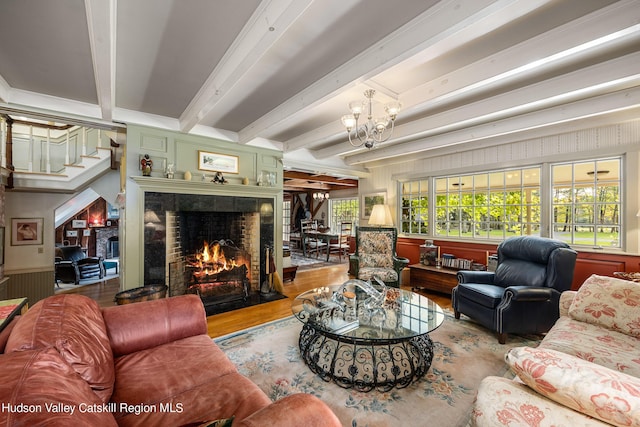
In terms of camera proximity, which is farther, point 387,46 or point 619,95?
point 619,95

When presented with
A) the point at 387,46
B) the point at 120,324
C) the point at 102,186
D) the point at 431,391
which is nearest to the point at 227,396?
the point at 120,324

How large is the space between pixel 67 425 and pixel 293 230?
10.2 metres

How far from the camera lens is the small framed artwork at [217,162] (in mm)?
3725

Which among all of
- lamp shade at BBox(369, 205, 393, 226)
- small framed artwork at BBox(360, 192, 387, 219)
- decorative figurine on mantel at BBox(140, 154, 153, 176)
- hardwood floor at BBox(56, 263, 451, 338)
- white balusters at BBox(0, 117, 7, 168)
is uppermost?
white balusters at BBox(0, 117, 7, 168)

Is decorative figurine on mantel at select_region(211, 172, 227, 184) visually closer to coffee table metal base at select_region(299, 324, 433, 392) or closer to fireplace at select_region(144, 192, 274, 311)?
fireplace at select_region(144, 192, 274, 311)

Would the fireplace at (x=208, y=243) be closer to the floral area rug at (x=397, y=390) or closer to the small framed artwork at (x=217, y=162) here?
the small framed artwork at (x=217, y=162)

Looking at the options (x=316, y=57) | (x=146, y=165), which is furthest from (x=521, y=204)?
(x=146, y=165)

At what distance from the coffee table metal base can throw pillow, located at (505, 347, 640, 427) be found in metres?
0.96

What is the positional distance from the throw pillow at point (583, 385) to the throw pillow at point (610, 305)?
1.40 meters

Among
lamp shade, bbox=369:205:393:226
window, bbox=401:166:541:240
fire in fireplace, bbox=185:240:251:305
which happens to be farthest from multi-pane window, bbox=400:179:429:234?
fire in fireplace, bbox=185:240:251:305

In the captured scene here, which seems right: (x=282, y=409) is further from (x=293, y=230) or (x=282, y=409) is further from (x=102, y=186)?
(x=293, y=230)

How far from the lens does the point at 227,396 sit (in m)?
1.21

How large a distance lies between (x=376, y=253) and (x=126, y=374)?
3.78 m

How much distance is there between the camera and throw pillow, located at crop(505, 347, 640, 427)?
828mm
